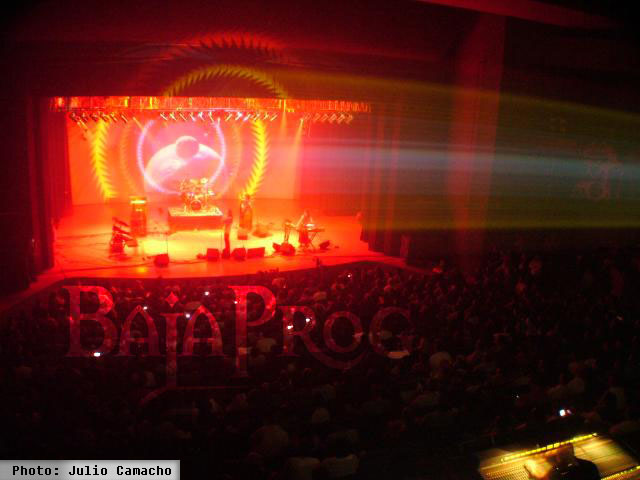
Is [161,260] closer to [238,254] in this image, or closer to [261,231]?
[238,254]

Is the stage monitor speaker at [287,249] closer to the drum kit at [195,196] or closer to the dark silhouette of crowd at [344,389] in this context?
the drum kit at [195,196]

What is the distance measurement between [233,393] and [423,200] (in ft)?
25.9

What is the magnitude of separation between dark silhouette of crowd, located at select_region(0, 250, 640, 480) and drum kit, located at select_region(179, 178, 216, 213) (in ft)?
22.8

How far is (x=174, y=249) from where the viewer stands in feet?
40.1

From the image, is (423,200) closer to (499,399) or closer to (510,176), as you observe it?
(510,176)

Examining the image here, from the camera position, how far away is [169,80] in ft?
31.1

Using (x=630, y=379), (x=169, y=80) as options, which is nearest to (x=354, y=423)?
(x=630, y=379)

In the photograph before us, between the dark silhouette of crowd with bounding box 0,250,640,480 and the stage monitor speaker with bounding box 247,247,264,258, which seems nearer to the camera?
the dark silhouette of crowd with bounding box 0,250,640,480

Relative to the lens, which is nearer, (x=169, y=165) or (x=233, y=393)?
(x=233, y=393)

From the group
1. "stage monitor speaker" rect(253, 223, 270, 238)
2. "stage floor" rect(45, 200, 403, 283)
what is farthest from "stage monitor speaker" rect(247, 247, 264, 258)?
"stage monitor speaker" rect(253, 223, 270, 238)

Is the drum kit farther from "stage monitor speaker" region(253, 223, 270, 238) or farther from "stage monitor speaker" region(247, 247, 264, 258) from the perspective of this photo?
"stage monitor speaker" region(247, 247, 264, 258)

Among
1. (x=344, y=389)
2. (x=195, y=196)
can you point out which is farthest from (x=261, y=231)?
(x=344, y=389)

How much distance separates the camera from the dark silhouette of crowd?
429 cm

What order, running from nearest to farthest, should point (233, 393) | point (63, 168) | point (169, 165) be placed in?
point (233, 393)
point (63, 168)
point (169, 165)
